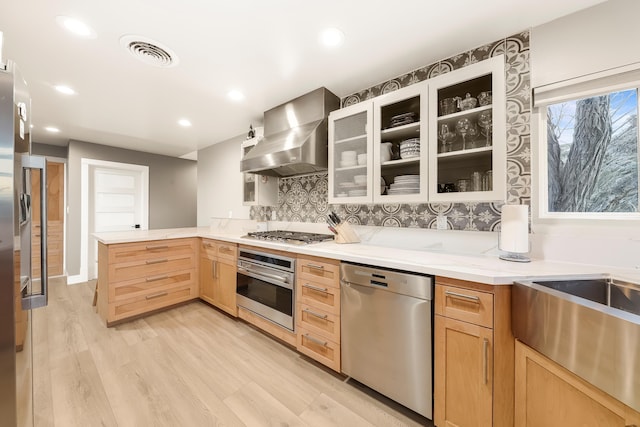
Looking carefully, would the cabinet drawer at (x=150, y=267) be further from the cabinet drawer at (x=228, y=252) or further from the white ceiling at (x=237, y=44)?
the white ceiling at (x=237, y=44)

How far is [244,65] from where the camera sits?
1.96 m

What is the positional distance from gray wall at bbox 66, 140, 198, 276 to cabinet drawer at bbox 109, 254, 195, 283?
248 centimetres

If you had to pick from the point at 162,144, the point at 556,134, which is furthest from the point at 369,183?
the point at 162,144

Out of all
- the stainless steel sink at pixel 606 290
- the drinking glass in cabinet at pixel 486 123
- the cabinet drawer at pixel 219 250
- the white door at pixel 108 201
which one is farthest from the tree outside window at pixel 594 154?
the white door at pixel 108 201

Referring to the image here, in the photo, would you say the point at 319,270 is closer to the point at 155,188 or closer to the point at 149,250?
the point at 149,250

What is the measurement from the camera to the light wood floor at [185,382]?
1.40 meters

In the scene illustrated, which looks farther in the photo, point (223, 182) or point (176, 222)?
point (176, 222)

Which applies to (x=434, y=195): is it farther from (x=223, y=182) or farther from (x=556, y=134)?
(x=223, y=182)

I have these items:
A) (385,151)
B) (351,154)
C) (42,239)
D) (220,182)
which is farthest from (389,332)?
(220,182)

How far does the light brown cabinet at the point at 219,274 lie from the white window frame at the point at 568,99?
8.37 ft

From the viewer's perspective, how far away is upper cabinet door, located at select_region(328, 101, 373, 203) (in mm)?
1964

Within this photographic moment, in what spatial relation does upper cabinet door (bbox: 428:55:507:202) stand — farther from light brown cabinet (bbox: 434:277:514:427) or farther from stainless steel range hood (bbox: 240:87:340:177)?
stainless steel range hood (bbox: 240:87:340:177)

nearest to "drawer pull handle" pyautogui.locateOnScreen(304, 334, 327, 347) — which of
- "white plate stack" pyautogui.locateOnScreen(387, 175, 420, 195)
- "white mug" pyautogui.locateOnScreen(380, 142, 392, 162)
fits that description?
"white plate stack" pyautogui.locateOnScreen(387, 175, 420, 195)

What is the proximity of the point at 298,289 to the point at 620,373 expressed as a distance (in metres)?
1.64
